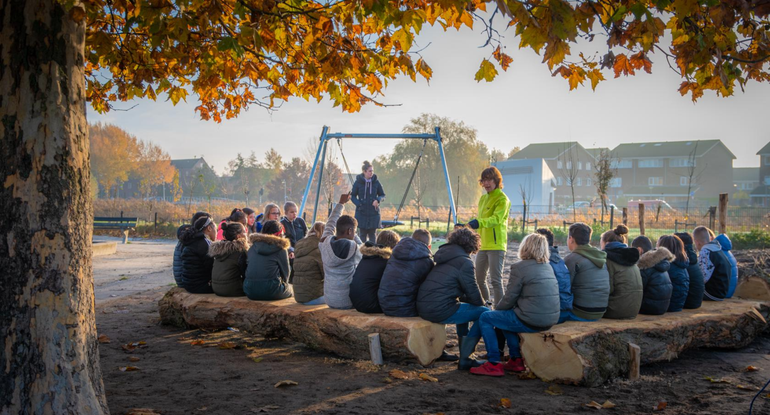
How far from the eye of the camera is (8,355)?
10.8 feet

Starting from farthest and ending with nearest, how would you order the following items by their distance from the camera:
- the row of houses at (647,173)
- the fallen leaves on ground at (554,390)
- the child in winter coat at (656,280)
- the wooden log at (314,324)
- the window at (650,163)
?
the window at (650,163) < the row of houses at (647,173) < the child in winter coat at (656,280) < the wooden log at (314,324) < the fallen leaves on ground at (554,390)

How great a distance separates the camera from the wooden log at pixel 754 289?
25.4 ft

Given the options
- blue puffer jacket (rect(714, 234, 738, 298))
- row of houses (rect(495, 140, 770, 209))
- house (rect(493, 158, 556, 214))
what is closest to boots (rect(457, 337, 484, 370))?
blue puffer jacket (rect(714, 234, 738, 298))

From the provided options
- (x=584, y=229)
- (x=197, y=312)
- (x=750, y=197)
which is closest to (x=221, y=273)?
(x=197, y=312)

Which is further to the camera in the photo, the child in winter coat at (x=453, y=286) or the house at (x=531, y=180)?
the house at (x=531, y=180)

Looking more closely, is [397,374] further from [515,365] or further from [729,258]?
[729,258]

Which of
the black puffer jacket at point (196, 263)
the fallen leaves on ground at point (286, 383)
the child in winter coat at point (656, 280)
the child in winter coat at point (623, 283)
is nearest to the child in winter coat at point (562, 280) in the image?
the child in winter coat at point (623, 283)

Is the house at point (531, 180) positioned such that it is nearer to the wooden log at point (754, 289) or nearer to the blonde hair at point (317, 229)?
the wooden log at point (754, 289)

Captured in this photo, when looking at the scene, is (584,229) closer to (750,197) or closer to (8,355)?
(8,355)

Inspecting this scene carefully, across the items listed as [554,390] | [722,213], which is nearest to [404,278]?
[554,390]

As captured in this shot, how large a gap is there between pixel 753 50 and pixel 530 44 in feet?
8.76

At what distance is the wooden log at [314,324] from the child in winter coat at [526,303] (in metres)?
0.53

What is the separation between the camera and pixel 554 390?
4.74 meters

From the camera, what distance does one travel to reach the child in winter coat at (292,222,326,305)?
646 centimetres
